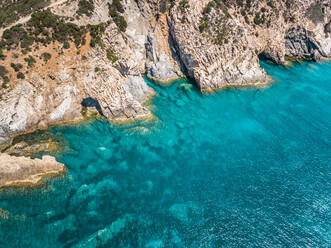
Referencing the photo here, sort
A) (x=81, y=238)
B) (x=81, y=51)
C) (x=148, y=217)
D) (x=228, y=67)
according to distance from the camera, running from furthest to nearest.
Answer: (x=228, y=67)
(x=81, y=51)
(x=148, y=217)
(x=81, y=238)

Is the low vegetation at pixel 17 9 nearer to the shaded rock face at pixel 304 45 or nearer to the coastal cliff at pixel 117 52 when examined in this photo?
the coastal cliff at pixel 117 52

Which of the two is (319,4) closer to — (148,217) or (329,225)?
(329,225)

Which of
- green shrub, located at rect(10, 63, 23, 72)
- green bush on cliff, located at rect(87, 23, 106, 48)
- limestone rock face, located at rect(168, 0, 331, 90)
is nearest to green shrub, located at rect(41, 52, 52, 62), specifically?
green shrub, located at rect(10, 63, 23, 72)

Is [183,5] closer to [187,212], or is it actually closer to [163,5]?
[163,5]

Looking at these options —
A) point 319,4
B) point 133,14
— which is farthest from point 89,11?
point 319,4

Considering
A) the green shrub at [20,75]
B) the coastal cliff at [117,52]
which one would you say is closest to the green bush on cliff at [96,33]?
the coastal cliff at [117,52]

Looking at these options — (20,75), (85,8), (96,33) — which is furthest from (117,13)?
(20,75)
